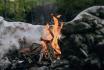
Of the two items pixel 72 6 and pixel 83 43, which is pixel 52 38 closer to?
pixel 83 43

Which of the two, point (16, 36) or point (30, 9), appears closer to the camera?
point (16, 36)

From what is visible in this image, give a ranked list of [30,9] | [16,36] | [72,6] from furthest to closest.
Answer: [30,9] → [72,6] → [16,36]

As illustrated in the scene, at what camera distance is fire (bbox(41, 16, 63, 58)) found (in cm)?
602

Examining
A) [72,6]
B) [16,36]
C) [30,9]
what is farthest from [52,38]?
[30,9]

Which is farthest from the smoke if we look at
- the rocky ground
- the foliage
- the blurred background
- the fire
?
the blurred background

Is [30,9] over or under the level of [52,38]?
over

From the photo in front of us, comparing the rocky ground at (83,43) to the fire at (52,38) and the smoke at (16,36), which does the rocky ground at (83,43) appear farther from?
the smoke at (16,36)

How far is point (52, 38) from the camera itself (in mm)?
6129

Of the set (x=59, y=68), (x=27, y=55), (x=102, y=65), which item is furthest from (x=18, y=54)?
(x=102, y=65)

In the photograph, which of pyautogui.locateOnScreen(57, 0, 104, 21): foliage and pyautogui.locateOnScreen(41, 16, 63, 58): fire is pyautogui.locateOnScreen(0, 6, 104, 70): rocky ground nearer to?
pyautogui.locateOnScreen(41, 16, 63, 58): fire

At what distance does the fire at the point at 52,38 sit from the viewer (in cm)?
602

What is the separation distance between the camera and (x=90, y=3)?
7863 mm

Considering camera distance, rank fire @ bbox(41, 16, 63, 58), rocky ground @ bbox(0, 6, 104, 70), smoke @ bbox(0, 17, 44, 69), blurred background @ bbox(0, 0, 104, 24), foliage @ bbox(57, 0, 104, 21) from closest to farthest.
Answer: rocky ground @ bbox(0, 6, 104, 70), fire @ bbox(41, 16, 63, 58), smoke @ bbox(0, 17, 44, 69), foliage @ bbox(57, 0, 104, 21), blurred background @ bbox(0, 0, 104, 24)

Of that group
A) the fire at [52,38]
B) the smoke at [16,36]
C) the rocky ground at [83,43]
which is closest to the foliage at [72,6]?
the smoke at [16,36]
